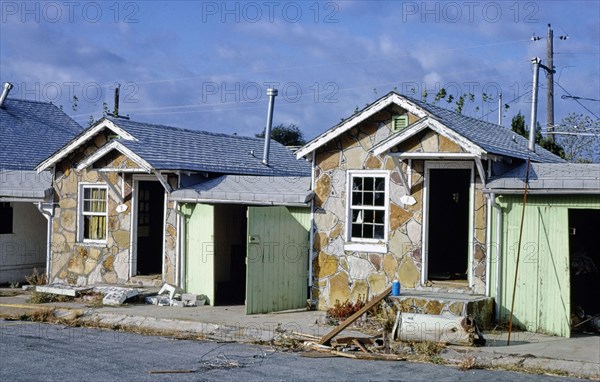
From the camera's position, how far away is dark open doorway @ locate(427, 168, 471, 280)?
61.8 feet

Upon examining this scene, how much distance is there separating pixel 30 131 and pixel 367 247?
14.3m

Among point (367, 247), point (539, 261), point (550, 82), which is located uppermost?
point (550, 82)

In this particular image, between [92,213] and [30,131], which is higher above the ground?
[30,131]

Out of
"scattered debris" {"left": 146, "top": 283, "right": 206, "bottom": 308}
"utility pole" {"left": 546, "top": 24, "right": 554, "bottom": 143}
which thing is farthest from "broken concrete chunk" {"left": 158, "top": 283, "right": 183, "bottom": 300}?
"utility pole" {"left": 546, "top": 24, "right": 554, "bottom": 143}

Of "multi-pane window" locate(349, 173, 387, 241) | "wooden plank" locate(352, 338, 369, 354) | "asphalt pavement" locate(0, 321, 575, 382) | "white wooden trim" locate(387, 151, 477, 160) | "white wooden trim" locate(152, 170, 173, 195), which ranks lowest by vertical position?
"asphalt pavement" locate(0, 321, 575, 382)

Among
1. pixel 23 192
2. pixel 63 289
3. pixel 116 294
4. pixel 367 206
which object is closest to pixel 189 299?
pixel 116 294

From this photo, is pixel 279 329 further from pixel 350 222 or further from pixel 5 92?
pixel 5 92

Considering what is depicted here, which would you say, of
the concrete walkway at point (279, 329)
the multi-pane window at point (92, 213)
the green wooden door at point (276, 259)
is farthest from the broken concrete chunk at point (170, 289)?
the multi-pane window at point (92, 213)

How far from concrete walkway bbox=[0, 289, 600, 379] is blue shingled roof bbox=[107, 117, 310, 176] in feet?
11.4

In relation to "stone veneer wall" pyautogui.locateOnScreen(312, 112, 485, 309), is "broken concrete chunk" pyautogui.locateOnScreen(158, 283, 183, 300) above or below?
below

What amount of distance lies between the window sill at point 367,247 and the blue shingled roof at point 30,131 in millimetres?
11801

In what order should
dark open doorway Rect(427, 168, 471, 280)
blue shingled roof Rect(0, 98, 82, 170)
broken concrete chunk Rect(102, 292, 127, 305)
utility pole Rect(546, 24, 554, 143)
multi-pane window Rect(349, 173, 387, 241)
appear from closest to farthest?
multi-pane window Rect(349, 173, 387, 241), broken concrete chunk Rect(102, 292, 127, 305), dark open doorway Rect(427, 168, 471, 280), blue shingled roof Rect(0, 98, 82, 170), utility pole Rect(546, 24, 554, 143)

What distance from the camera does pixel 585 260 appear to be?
55.3 feet

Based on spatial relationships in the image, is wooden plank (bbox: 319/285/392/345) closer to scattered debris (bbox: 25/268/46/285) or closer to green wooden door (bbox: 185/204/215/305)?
green wooden door (bbox: 185/204/215/305)
